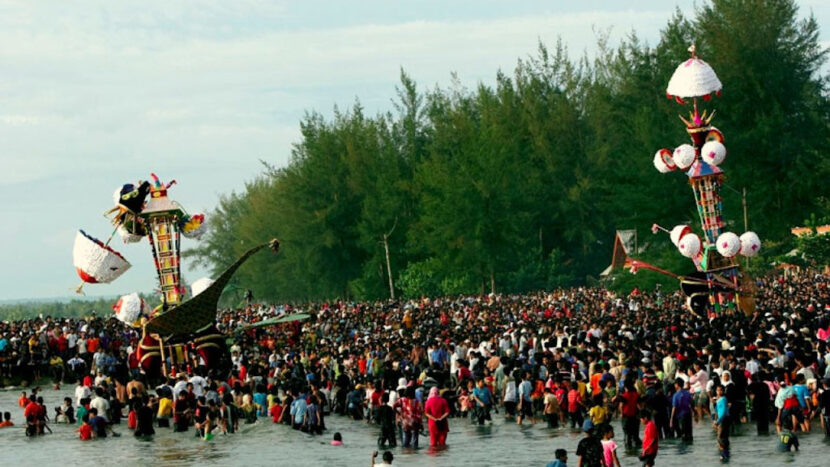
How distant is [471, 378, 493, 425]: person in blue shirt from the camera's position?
26891 mm

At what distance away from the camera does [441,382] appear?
29.5m

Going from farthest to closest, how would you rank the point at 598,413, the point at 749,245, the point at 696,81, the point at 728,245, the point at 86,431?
the point at 749,245, the point at 696,81, the point at 728,245, the point at 86,431, the point at 598,413

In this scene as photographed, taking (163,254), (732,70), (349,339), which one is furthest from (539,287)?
(163,254)

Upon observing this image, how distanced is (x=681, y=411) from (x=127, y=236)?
17954 millimetres

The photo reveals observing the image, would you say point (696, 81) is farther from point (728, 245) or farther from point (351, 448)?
point (351, 448)

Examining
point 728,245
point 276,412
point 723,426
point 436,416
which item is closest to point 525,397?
point 436,416

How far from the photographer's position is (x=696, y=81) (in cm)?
3794

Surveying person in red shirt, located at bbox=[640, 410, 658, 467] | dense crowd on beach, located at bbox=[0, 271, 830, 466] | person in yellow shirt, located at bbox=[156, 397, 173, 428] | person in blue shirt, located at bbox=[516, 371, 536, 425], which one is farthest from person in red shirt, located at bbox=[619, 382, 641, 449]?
person in yellow shirt, located at bbox=[156, 397, 173, 428]

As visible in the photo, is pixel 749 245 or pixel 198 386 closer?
pixel 198 386

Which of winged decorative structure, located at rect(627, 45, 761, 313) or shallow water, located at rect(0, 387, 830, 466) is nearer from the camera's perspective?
shallow water, located at rect(0, 387, 830, 466)

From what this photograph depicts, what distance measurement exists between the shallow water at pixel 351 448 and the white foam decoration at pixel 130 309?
5.91 m

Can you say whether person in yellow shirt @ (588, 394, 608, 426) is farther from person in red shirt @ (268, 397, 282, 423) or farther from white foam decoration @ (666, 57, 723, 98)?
white foam decoration @ (666, 57, 723, 98)

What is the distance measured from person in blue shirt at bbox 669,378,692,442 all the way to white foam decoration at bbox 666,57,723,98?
16.7 metres

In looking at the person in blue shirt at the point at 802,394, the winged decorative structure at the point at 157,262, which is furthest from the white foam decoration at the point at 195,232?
the person in blue shirt at the point at 802,394
